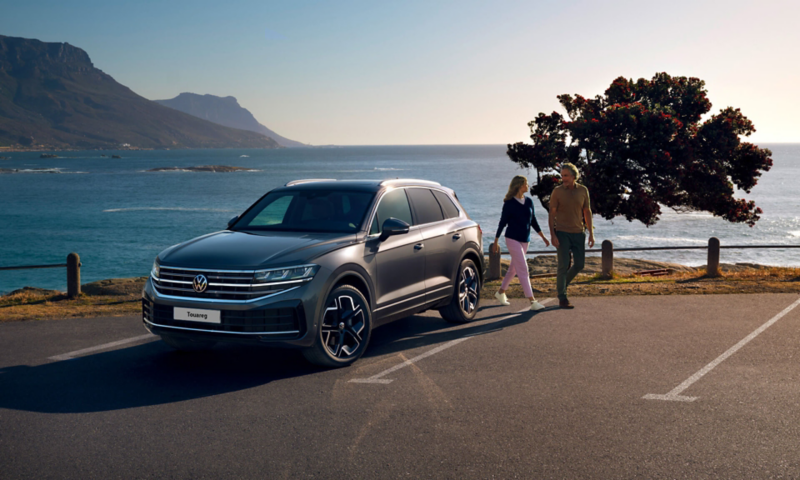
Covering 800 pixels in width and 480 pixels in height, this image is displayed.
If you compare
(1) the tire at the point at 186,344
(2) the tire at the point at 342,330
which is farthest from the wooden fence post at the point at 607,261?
(1) the tire at the point at 186,344

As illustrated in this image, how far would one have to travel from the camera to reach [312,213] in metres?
7.40

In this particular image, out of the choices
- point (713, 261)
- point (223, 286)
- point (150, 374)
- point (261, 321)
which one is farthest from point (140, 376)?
point (713, 261)

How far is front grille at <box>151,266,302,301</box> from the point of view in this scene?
6023mm

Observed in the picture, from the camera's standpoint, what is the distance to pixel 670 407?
17.3ft

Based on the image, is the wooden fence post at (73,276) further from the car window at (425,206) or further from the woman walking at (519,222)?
the woman walking at (519,222)

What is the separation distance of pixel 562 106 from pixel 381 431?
20192 millimetres

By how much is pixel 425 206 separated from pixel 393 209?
0.72 metres

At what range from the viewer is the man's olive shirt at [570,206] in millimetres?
9531

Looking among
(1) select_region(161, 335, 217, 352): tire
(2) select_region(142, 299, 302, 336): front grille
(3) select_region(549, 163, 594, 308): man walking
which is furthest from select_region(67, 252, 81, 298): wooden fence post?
(3) select_region(549, 163, 594, 308): man walking

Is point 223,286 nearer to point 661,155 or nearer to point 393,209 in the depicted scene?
point 393,209

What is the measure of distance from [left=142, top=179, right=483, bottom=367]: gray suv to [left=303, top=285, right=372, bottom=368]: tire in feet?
0.03

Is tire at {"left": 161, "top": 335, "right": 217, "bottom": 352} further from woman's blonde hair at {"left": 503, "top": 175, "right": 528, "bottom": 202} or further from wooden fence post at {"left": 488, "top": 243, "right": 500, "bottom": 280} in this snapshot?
wooden fence post at {"left": 488, "top": 243, "right": 500, "bottom": 280}

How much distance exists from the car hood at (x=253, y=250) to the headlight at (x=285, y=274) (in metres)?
0.05

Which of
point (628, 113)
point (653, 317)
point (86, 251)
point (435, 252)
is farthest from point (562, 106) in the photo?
point (86, 251)
